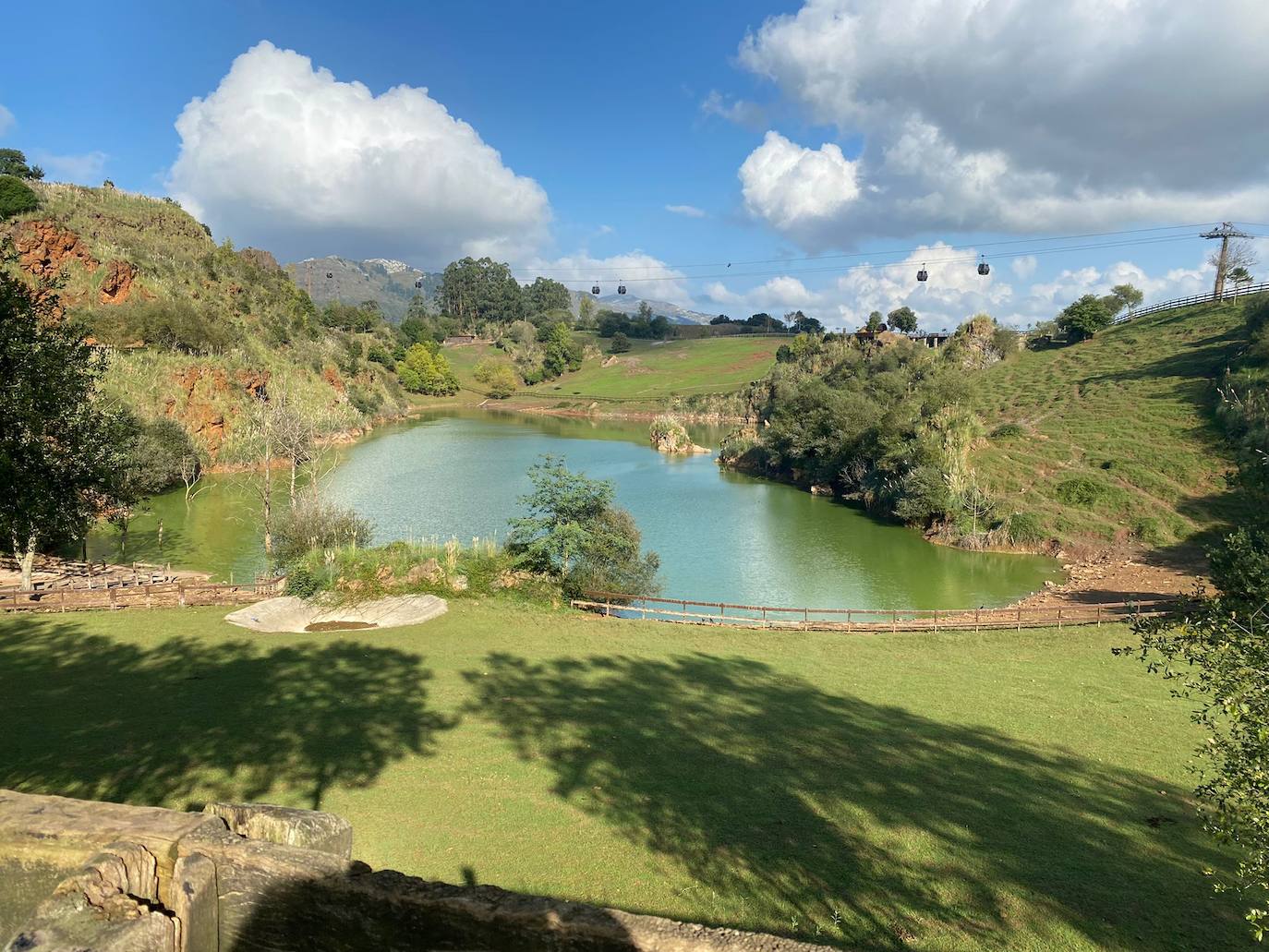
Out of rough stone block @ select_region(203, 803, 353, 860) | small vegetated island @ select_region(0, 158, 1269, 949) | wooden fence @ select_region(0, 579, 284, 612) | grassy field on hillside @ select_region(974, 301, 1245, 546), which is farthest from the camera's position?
grassy field on hillside @ select_region(974, 301, 1245, 546)

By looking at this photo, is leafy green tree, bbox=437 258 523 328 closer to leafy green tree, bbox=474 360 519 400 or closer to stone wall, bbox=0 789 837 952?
leafy green tree, bbox=474 360 519 400

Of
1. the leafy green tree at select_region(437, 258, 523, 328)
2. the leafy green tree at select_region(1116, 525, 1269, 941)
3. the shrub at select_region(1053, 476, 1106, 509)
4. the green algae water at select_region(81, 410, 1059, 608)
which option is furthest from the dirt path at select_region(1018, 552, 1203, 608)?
the leafy green tree at select_region(437, 258, 523, 328)

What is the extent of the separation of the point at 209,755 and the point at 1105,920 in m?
13.8

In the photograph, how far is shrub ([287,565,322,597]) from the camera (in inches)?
938

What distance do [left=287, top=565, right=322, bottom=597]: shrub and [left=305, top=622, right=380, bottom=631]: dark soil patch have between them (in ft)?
6.39

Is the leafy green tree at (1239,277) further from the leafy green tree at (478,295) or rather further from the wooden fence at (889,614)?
the leafy green tree at (478,295)

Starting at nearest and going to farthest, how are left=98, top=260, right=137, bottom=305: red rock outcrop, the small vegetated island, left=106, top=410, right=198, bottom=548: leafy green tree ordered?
1. the small vegetated island
2. left=106, top=410, right=198, bottom=548: leafy green tree
3. left=98, top=260, right=137, bottom=305: red rock outcrop

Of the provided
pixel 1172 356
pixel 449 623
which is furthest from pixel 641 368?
pixel 449 623

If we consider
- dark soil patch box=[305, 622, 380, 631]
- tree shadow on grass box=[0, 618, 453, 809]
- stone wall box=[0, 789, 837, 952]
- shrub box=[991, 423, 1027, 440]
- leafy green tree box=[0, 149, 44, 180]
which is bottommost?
dark soil patch box=[305, 622, 380, 631]

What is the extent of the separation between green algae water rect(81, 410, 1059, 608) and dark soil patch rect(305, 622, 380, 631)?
1217 cm

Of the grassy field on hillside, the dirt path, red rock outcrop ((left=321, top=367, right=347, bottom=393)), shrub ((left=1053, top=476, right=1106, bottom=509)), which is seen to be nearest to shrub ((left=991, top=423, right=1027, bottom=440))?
the grassy field on hillside

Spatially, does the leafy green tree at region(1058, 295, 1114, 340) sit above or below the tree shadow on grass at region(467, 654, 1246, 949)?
above

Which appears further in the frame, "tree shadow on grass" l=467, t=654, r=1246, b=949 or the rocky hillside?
the rocky hillside

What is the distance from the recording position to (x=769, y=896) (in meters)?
8.46
